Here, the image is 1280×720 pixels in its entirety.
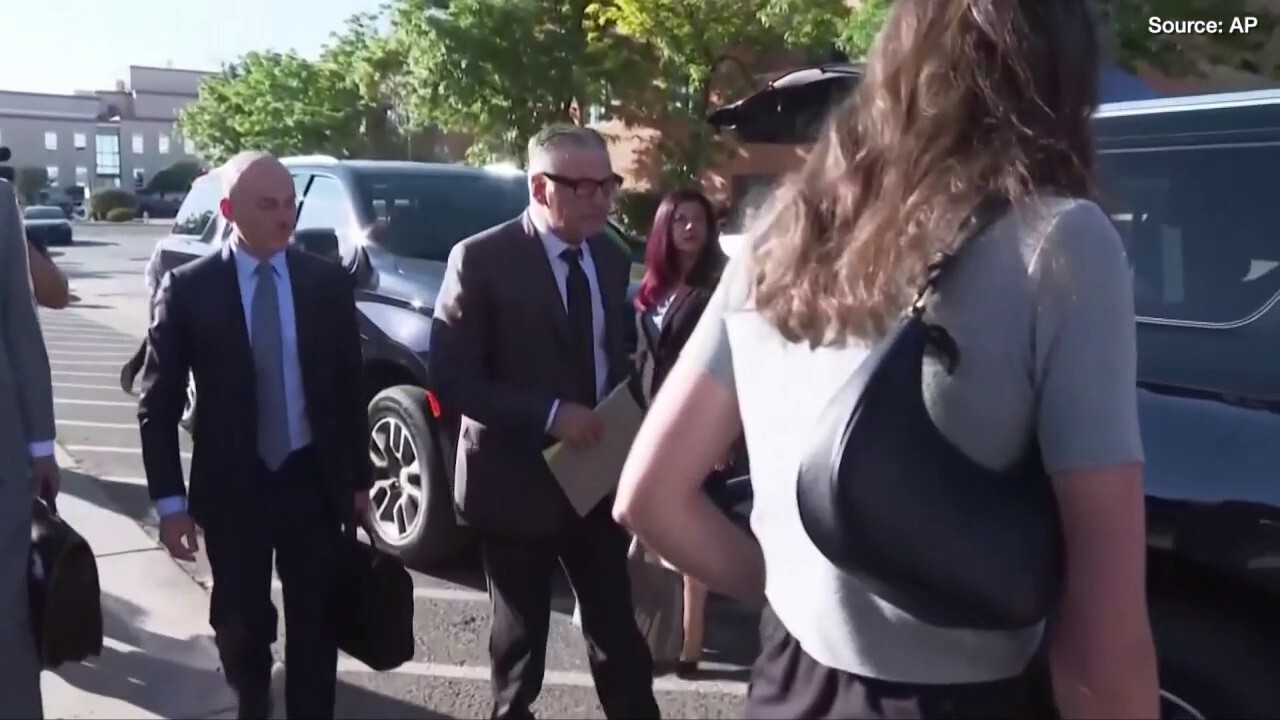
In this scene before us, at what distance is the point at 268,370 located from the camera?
363cm

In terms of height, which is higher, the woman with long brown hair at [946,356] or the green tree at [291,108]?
the green tree at [291,108]

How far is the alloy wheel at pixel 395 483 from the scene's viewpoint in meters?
5.83

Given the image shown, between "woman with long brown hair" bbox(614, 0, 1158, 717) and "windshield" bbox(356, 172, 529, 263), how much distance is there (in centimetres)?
499

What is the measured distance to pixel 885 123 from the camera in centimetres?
144

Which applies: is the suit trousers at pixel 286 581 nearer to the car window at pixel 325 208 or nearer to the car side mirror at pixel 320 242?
the car side mirror at pixel 320 242

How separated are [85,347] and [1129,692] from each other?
52.6 feet

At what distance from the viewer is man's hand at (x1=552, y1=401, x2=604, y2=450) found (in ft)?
11.2

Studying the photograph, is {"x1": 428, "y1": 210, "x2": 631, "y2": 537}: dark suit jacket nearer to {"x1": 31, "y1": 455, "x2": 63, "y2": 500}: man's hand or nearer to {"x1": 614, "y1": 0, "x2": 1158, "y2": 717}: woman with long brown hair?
{"x1": 31, "y1": 455, "x2": 63, "y2": 500}: man's hand

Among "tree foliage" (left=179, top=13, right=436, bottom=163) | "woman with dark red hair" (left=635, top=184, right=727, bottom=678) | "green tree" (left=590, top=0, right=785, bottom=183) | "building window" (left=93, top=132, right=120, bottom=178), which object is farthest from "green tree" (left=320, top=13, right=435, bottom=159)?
"building window" (left=93, top=132, right=120, bottom=178)

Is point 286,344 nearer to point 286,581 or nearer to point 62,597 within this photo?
point 286,581

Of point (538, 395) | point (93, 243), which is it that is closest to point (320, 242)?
point (538, 395)

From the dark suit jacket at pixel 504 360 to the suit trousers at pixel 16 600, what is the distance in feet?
3.41

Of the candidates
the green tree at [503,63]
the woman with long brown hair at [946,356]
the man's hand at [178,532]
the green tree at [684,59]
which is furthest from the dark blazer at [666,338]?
the green tree at [503,63]

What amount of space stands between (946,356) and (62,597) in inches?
102
